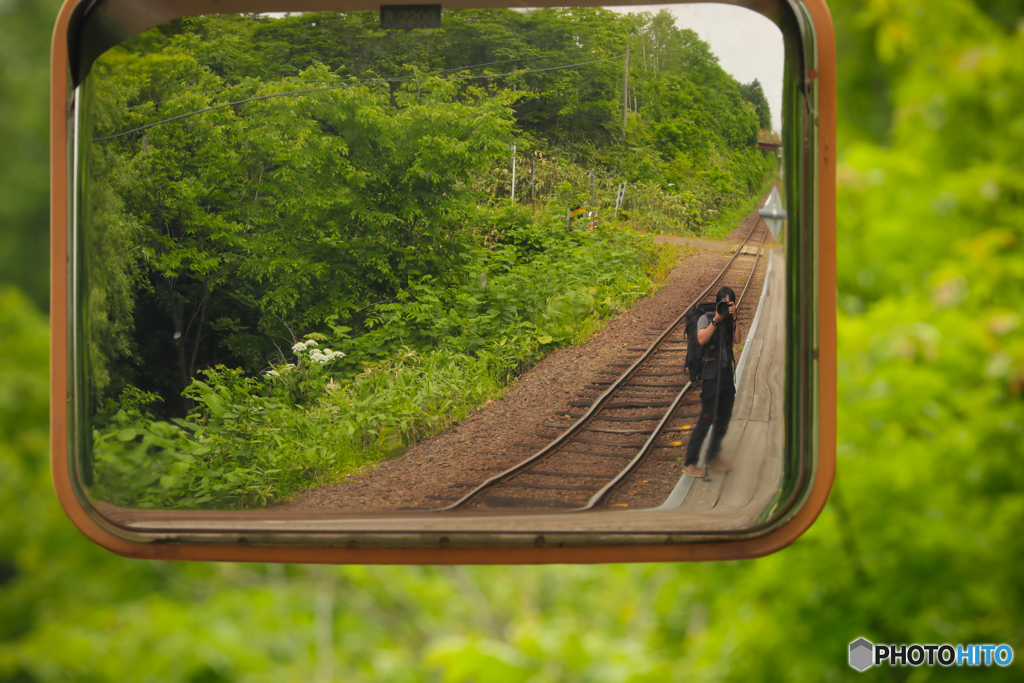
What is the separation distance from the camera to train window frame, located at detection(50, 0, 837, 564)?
4.10 feet

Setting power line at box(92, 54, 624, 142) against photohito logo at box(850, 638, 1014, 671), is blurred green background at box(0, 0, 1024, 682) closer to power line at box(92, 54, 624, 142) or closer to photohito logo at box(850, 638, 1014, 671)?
photohito logo at box(850, 638, 1014, 671)

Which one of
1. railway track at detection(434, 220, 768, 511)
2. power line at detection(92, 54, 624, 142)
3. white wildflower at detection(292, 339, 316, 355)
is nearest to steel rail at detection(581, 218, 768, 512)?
railway track at detection(434, 220, 768, 511)

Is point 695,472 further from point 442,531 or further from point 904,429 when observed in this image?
point 904,429

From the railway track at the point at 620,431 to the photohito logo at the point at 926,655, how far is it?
5.18ft

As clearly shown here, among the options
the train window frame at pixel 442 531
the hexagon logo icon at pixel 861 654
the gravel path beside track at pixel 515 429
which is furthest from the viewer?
the hexagon logo icon at pixel 861 654

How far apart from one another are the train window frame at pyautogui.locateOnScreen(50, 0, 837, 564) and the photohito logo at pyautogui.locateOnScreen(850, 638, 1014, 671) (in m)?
1.45

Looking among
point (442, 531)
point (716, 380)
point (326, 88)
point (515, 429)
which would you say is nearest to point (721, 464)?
point (716, 380)

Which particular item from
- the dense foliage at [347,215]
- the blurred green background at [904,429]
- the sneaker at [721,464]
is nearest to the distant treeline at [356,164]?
the dense foliage at [347,215]

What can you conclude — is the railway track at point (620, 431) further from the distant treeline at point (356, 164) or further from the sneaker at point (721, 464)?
the distant treeline at point (356, 164)

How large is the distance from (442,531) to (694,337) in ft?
1.92

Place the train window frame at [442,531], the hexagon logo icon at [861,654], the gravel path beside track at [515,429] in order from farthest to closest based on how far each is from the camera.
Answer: the hexagon logo icon at [861,654] < the gravel path beside track at [515,429] < the train window frame at [442,531]

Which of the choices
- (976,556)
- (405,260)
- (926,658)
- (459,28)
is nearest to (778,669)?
(926,658)

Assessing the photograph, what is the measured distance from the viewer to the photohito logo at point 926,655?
7.82ft

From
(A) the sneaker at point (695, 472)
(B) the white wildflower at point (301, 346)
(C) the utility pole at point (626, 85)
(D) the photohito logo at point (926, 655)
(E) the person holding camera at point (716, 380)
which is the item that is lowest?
(D) the photohito logo at point (926, 655)
